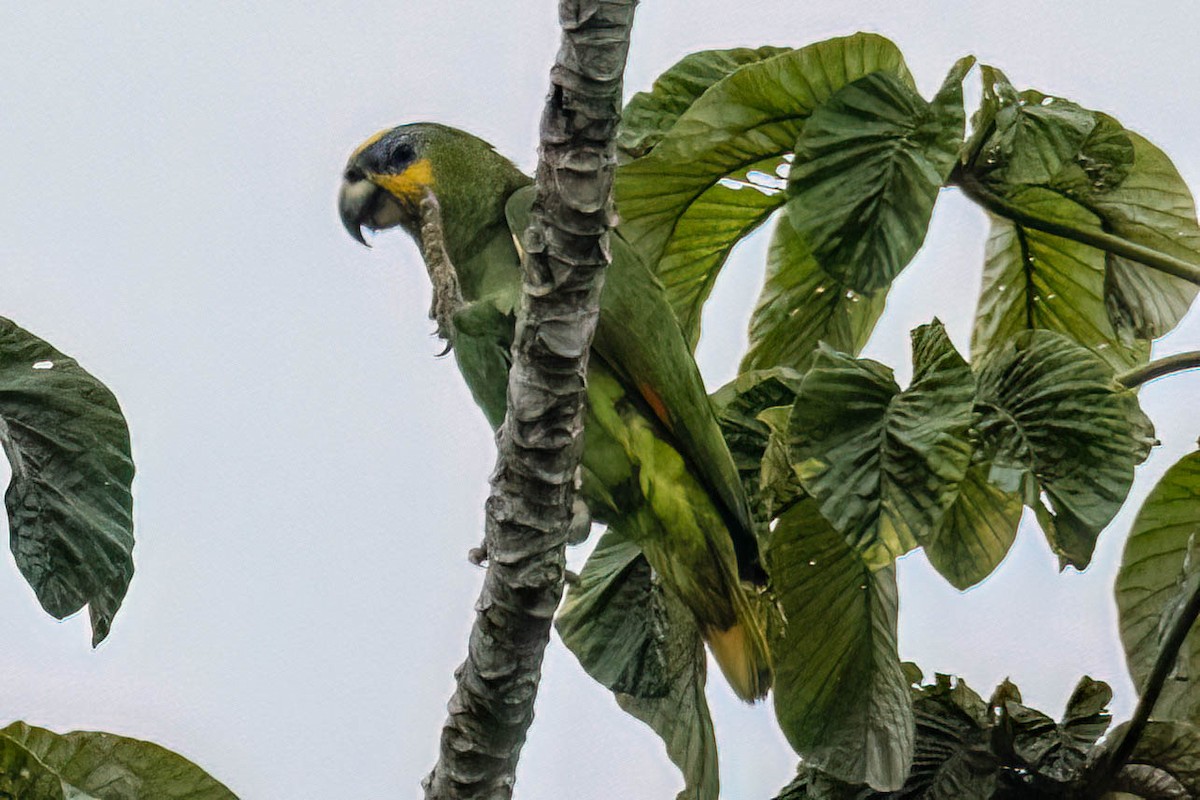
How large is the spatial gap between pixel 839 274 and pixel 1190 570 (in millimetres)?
532

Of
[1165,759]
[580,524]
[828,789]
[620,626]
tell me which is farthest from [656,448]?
[1165,759]

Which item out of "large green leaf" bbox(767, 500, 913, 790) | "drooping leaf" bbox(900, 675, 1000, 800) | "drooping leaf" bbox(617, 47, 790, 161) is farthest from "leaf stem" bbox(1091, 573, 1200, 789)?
"drooping leaf" bbox(617, 47, 790, 161)

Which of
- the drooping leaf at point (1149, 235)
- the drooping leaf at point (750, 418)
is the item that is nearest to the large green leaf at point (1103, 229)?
the drooping leaf at point (1149, 235)

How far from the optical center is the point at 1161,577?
1.76 m

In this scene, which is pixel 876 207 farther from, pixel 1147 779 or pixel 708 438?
pixel 1147 779

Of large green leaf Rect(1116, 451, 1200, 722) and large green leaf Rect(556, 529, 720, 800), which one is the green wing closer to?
large green leaf Rect(556, 529, 720, 800)

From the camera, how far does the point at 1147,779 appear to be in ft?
5.22

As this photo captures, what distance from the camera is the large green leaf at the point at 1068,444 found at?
4.86ft

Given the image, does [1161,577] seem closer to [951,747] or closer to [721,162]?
[951,747]

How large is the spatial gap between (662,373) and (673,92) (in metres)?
0.49

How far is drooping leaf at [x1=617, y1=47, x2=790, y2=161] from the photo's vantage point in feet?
6.15

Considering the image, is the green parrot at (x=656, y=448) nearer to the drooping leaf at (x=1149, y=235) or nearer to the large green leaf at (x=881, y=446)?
the large green leaf at (x=881, y=446)

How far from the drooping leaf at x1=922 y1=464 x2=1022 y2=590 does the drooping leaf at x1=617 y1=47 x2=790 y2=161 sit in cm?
66

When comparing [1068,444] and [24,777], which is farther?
[1068,444]
